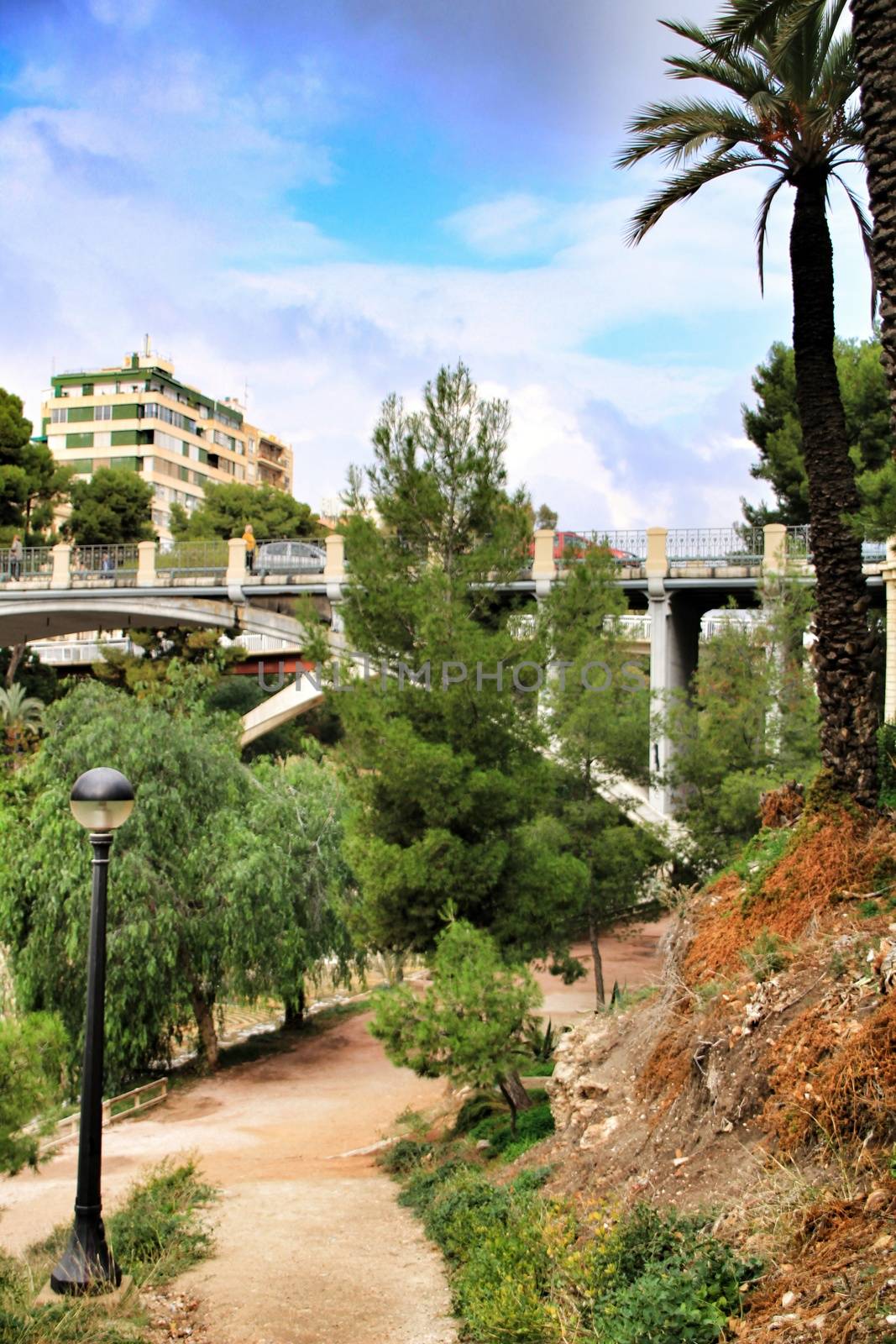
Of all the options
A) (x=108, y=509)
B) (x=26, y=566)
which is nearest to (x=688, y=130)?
(x=26, y=566)

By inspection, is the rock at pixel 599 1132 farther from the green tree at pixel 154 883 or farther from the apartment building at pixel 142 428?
the apartment building at pixel 142 428

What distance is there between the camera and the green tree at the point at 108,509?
168 ft

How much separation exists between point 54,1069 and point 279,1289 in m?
2.49

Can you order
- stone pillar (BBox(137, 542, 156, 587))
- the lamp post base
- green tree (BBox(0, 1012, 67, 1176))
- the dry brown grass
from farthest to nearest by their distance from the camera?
stone pillar (BBox(137, 542, 156, 587)), the dry brown grass, green tree (BBox(0, 1012, 67, 1176)), the lamp post base

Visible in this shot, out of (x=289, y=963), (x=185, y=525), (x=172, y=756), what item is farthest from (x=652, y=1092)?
(x=185, y=525)

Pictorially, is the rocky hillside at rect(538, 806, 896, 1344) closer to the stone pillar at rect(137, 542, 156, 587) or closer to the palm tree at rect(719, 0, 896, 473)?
the palm tree at rect(719, 0, 896, 473)

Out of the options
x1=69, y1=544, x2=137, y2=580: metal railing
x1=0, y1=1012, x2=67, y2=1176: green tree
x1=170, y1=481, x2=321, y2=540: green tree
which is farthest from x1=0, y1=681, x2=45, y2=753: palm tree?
x1=0, y1=1012, x2=67, y2=1176: green tree

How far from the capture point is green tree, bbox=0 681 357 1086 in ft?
58.7

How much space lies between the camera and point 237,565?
3606 centimetres

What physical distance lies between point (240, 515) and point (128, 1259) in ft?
165

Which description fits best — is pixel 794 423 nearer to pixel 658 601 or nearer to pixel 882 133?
pixel 658 601

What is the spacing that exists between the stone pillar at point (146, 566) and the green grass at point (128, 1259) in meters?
25.3

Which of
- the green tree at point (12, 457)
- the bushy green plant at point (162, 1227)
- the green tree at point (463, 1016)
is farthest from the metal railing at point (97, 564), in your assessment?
the bushy green plant at point (162, 1227)

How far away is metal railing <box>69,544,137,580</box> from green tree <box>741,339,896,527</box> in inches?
741
